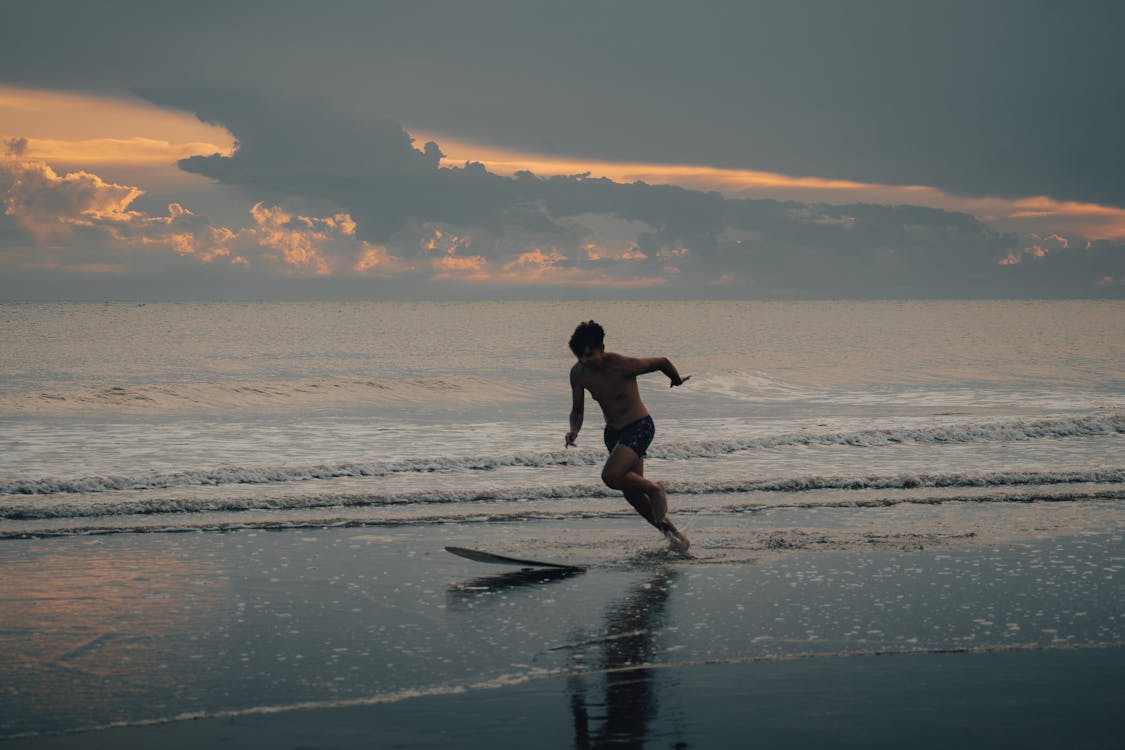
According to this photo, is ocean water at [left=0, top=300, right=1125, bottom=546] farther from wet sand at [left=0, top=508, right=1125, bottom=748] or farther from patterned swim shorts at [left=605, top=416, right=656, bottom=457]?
wet sand at [left=0, top=508, right=1125, bottom=748]

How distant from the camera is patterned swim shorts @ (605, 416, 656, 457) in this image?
9.48 meters

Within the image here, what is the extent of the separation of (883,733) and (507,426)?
18.5m

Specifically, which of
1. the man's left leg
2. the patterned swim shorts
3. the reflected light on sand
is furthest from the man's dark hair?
the reflected light on sand

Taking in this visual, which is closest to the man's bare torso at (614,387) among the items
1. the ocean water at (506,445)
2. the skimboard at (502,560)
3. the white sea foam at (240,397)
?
the skimboard at (502,560)

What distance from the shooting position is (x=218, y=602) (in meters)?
7.83

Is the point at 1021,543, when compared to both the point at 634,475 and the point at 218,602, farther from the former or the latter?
the point at 218,602

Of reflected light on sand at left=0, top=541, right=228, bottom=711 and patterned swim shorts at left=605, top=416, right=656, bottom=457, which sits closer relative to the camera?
reflected light on sand at left=0, top=541, right=228, bottom=711

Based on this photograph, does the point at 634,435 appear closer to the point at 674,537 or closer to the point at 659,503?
the point at 659,503

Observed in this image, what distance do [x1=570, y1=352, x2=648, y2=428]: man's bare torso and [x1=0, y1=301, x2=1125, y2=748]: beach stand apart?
3.82 ft

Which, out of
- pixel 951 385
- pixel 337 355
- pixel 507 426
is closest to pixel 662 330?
pixel 337 355

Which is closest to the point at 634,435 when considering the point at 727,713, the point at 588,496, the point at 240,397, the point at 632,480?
the point at 632,480

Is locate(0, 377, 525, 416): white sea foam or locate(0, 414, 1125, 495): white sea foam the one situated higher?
locate(0, 414, 1125, 495): white sea foam

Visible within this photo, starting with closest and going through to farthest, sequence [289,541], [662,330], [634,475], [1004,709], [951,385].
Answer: [1004,709]
[634,475]
[289,541]
[951,385]
[662,330]

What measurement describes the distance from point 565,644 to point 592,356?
3060mm
